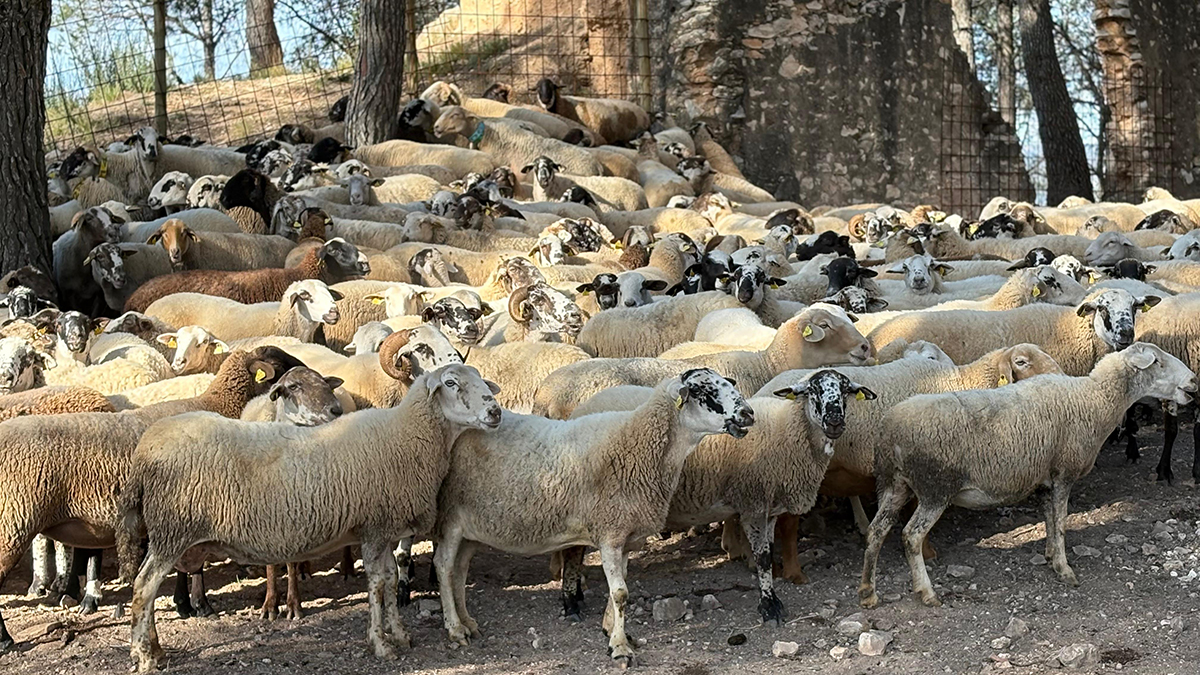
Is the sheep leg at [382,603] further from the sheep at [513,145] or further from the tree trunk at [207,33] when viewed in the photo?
the tree trunk at [207,33]

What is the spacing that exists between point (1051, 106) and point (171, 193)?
13.0 metres

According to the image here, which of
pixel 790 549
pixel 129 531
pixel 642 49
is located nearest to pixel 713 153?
pixel 642 49

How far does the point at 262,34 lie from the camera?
28922 mm

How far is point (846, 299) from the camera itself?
407 inches

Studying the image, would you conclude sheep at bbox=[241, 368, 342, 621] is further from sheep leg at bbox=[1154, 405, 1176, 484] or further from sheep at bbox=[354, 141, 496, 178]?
sheep at bbox=[354, 141, 496, 178]

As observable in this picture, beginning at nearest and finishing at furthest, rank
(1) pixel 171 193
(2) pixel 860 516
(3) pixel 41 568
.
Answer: (3) pixel 41 568, (2) pixel 860 516, (1) pixel 171 193

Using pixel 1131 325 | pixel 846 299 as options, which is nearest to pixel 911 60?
pixel 846 299

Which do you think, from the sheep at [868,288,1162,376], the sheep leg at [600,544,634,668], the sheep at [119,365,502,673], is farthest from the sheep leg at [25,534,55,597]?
the sheep at [868,288,1162,376]

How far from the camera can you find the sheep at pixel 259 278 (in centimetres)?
1121

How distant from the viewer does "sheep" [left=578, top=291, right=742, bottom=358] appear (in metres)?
9.84

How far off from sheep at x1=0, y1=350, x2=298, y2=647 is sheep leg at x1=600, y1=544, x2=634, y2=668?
7.38 ft

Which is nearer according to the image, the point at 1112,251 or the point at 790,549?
the point at 790,549

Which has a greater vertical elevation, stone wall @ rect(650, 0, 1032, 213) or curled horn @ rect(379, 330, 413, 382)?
stone wall @ rect(650, 0, 1032, 213)

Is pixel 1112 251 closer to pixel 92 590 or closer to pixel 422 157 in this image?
pixel 422 157
